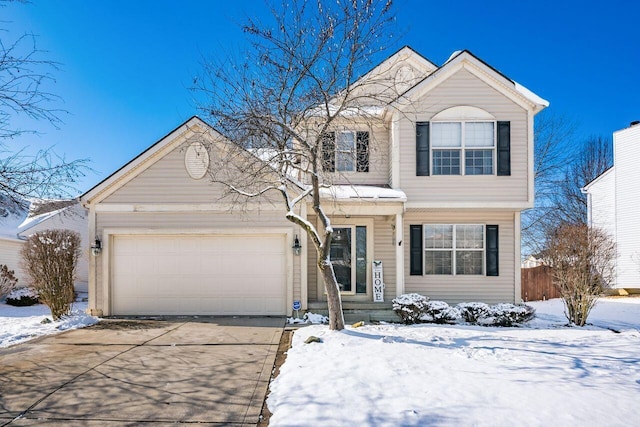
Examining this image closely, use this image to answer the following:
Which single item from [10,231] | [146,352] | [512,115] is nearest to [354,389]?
[146,352]

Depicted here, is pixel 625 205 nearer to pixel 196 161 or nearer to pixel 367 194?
pixel 367 194

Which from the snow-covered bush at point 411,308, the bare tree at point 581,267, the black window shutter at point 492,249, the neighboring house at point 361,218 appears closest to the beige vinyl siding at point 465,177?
the neighboring house at point 361,218

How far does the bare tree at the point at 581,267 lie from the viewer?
31.3 feet

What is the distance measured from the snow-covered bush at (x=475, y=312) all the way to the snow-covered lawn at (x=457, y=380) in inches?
71.8

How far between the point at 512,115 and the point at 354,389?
9.00 metres

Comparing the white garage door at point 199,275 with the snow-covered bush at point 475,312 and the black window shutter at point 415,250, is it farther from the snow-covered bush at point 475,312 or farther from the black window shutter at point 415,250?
the snow-covered bush at point 475,312

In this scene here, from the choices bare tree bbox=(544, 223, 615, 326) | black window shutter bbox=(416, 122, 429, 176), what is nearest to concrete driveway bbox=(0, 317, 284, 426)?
black window shutter bbox=(416, 122, 429, 176)

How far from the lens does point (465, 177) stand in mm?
10781

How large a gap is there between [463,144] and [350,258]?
4.40m

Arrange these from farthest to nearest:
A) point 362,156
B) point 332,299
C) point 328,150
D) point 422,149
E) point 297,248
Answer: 1. point 362,156
2. point 422,149
3. point 297,248
4. point 328,150
5. point 332,299

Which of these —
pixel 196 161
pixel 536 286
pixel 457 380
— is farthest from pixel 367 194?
pixel 536 286

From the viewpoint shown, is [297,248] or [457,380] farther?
[297,248]

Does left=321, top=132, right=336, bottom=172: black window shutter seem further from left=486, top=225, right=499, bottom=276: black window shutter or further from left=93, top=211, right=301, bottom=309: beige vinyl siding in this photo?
left=486, top=225, right=499, bottom=276: black window shutter

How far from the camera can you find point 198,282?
10.5m
